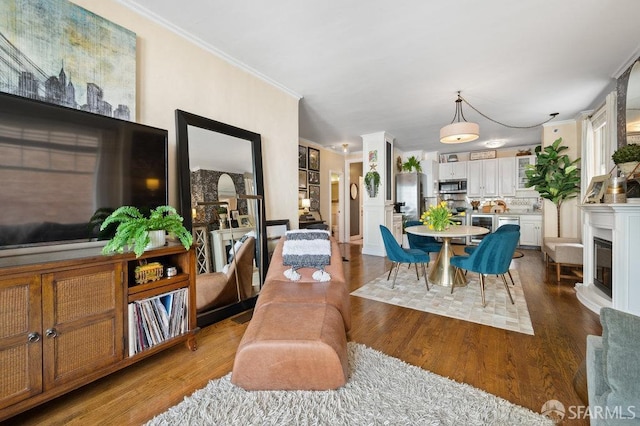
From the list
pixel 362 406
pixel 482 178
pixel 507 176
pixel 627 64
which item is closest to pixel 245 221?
pixel 362 406

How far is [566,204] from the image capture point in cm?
477

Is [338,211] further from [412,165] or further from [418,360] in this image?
[418,360]

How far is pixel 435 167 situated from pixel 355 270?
14.9 ft

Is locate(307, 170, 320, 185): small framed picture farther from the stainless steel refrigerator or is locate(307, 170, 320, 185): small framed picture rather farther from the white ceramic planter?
the white ceramic planter

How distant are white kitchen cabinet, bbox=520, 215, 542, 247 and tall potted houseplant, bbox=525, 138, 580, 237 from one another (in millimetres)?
1280

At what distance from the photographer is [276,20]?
221 cm

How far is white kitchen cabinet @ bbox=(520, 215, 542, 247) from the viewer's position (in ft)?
19.5

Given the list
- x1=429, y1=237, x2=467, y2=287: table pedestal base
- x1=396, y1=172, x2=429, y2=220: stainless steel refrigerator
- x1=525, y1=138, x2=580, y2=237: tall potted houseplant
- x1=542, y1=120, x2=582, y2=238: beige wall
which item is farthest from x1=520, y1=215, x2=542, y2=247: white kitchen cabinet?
x1=429, y1=237, x2=467, y2=287: table pedestal base

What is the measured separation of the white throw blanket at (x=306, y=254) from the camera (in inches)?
91.6

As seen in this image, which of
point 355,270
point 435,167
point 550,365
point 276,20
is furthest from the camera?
point 435,167

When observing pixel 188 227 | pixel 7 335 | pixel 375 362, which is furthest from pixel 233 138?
pixel 375 362

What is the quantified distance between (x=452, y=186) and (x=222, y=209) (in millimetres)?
6568

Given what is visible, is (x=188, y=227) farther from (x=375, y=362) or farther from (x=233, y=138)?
(x=375, y=362)

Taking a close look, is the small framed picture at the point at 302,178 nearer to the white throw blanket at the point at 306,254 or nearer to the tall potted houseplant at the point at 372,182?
the tall potted houseplant at the point at 372,182
